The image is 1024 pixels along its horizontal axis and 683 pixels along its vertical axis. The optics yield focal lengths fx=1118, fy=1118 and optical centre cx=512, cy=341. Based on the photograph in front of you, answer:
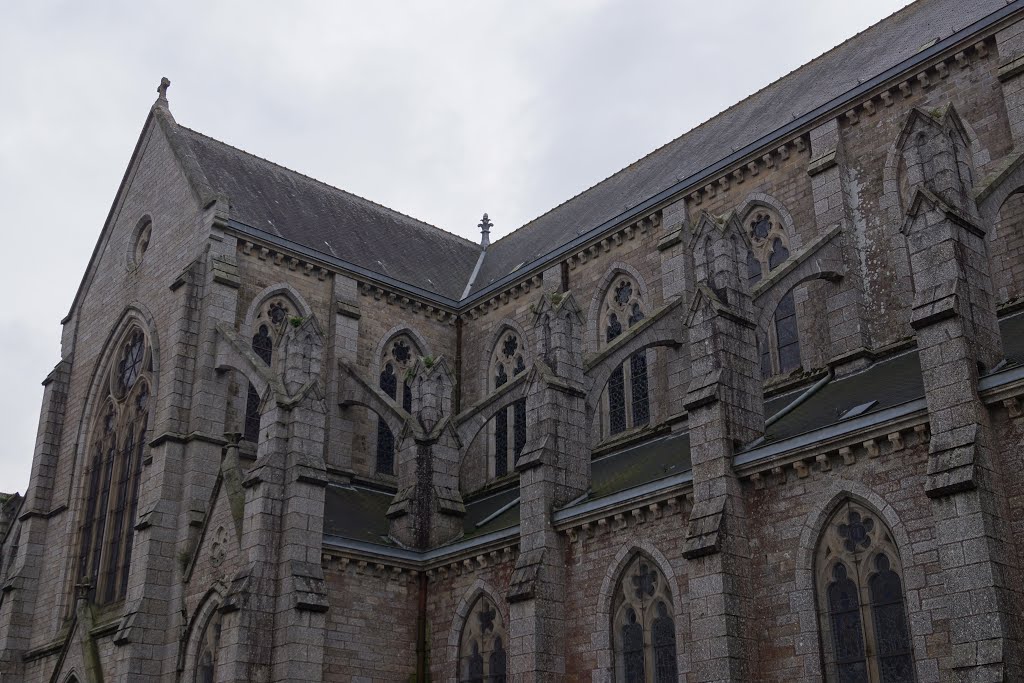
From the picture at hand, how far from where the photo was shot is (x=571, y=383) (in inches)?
830

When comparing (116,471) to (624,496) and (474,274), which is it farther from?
(624,496)

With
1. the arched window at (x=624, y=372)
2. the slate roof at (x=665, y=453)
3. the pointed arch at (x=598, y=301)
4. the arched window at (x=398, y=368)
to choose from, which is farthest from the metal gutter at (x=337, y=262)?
the slate roof at (x=665, y=453)

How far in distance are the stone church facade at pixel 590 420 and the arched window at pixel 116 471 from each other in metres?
0.11

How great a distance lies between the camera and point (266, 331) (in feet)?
88.8

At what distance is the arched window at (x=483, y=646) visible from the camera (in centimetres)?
2084

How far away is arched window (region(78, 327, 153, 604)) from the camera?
84.9 ft

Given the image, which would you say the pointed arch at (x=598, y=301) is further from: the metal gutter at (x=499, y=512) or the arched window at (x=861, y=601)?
the arched window at (x=861, y=601)

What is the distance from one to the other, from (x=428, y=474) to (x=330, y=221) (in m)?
10.6

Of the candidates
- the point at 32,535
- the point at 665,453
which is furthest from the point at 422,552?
the point at 32,535

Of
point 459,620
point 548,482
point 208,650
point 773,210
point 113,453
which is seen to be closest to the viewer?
point 548,482

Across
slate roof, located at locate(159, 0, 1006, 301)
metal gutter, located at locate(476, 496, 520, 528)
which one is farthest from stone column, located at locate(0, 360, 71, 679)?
metal gutter, located at locate(476, 496, 520, 528)

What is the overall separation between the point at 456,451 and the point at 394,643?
170 inches

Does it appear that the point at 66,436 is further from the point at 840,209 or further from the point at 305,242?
the point at 840,209

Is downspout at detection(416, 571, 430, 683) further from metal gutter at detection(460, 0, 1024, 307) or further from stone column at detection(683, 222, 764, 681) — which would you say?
metal gutter at detection(460, 0, 1024, 307)
